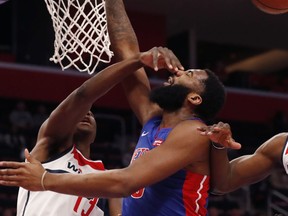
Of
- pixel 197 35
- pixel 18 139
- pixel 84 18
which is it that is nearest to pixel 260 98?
pixel 197 35

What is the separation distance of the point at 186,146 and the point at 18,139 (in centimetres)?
763

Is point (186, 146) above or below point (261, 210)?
above

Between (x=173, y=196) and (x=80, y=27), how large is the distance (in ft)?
4.81

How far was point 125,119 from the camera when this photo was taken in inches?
535

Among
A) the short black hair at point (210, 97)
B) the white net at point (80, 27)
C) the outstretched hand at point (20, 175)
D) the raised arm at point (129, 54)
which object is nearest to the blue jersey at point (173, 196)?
the short black hair at point (210, 97)

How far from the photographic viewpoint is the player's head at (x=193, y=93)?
3.70 metres

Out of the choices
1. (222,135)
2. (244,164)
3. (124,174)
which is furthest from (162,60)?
(244,164)

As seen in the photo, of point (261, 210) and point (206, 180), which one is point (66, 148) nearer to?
point (206, 180)

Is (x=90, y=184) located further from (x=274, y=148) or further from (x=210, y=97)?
(x=274, y=148)

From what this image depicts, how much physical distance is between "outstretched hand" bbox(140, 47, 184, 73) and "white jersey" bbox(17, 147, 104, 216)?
3.19ft

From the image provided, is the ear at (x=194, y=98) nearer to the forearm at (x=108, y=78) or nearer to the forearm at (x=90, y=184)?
the forearm at (x=108, y=78)

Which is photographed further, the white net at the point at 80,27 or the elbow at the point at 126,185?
the white net at the point at 80,27

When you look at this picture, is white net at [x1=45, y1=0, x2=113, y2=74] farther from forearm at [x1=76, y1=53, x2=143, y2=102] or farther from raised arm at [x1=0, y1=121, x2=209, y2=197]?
raised arm at [x1=0, y1=121, x2=209, y2=197]

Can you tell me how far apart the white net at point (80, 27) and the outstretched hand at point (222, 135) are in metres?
1.35
